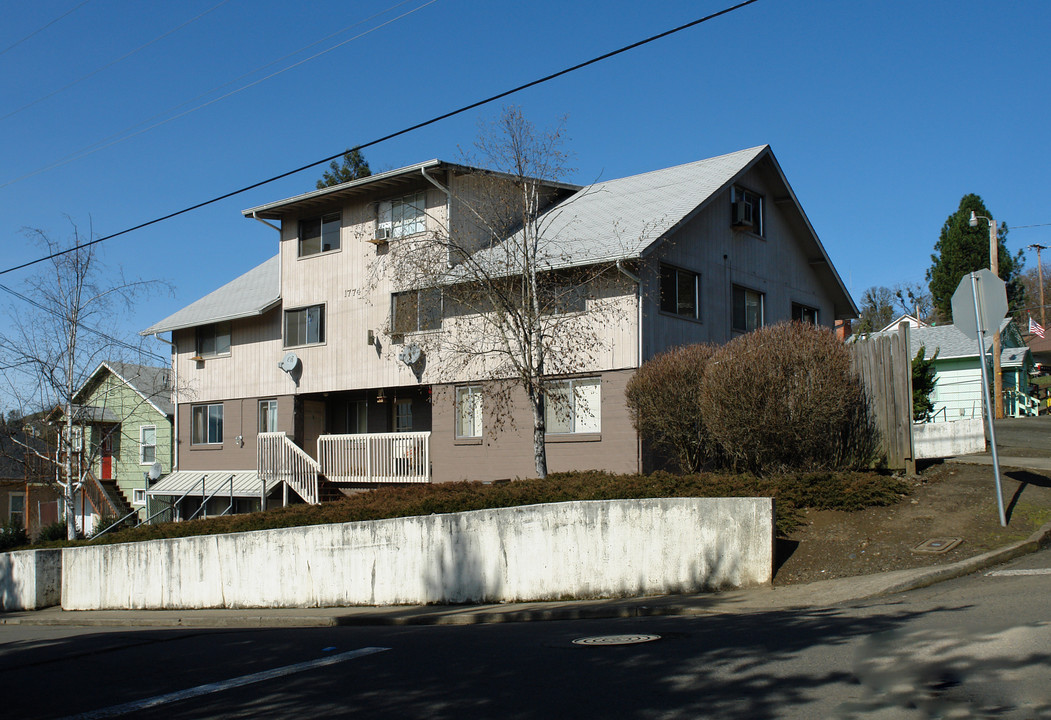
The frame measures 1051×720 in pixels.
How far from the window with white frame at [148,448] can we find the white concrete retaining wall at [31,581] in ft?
46.6

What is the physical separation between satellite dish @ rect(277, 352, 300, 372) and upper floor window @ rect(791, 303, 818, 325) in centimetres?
1408

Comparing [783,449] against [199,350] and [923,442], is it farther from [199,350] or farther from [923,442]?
[199,350]

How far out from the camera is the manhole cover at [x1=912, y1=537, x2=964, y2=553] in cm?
1079

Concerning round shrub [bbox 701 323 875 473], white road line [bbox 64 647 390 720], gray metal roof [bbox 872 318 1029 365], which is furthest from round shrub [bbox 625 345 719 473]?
gray metal roof [bbox 872 318 1029 365]

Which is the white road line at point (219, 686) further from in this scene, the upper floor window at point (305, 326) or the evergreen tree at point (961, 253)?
the evergreen tree at point (961, 253)

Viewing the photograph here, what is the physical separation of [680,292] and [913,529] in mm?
10023

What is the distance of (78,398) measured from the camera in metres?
25.5

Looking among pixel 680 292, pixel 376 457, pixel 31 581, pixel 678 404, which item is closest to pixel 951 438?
pixel 678 404

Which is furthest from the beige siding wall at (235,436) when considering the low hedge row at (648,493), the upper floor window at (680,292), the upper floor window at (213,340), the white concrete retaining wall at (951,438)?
the white concrete retaining wall at (951,438)

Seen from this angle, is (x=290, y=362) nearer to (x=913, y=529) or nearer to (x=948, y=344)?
(x=913, y=529)

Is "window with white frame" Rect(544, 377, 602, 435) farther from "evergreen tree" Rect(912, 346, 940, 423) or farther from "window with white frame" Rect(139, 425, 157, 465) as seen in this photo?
"window with white frame" Rect(139, 425, 157, 465)

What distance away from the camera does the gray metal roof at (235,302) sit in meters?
27.6

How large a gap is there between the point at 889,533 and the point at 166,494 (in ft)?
76.8

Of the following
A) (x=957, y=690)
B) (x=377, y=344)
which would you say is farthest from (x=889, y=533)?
(x=377, y=344)
